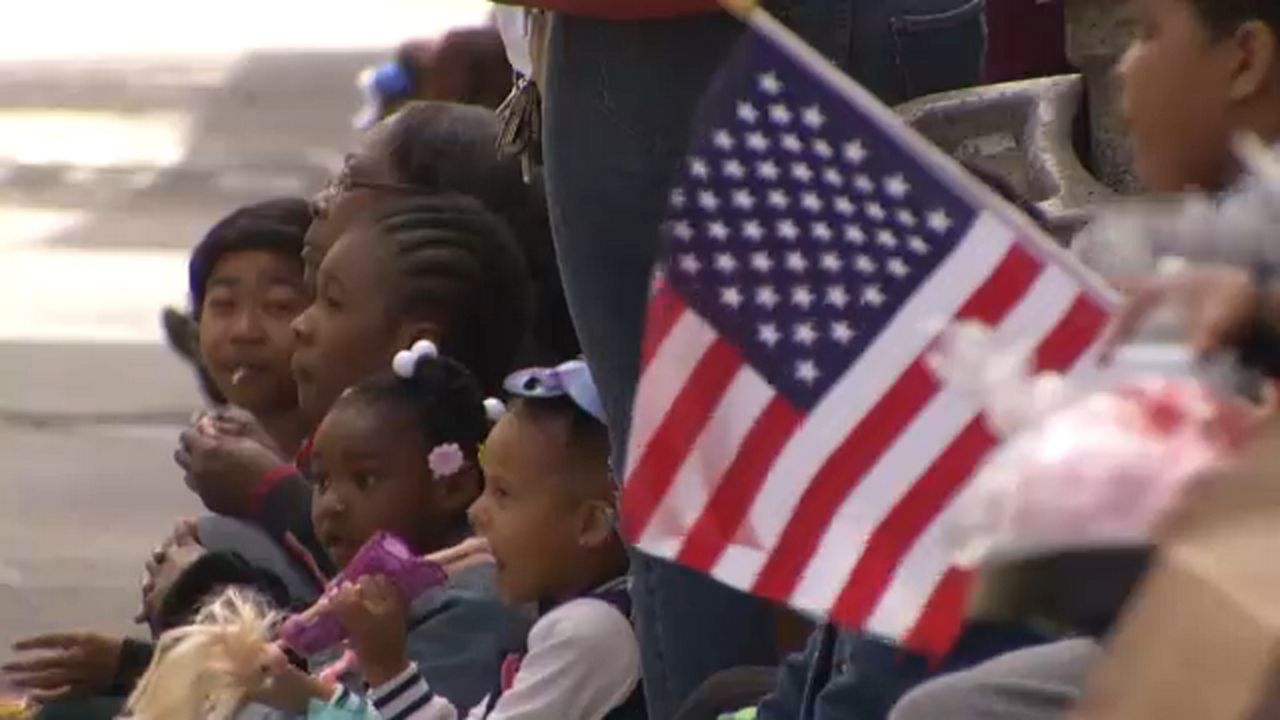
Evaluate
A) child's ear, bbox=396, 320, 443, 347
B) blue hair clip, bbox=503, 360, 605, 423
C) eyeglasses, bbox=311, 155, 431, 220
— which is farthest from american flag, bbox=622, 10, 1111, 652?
eyeglasses, bbox=311, 155, 431, 220

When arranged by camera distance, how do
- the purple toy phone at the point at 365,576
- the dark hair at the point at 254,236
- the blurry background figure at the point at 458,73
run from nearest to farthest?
the purple toy phone at the point at 365,576
the dark hair at the point at 254,236
the blurry background figure at the point at 458,73

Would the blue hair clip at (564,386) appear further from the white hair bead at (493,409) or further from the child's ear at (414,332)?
Result: the child's ear at (414,332)

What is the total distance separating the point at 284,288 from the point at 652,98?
2.46 meters

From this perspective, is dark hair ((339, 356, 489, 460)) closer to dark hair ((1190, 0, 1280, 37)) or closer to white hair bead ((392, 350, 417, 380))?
white hair bead ((392, 350, 417, 380))

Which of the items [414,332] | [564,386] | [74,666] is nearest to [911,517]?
[564,386]

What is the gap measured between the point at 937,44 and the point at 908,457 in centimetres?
137

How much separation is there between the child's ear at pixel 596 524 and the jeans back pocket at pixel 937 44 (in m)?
0.86

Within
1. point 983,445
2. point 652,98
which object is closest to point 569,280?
point 652,98

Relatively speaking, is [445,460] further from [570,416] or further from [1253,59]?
[1253,59]

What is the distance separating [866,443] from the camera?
9.98 ft

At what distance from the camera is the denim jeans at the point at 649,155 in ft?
13.3

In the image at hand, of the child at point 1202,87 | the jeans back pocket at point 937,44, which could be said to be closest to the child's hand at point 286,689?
the jeans back pocket at point 937,44

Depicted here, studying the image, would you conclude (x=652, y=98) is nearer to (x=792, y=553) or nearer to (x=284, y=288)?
(x=792, y=553)

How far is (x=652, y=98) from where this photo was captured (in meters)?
4.05
